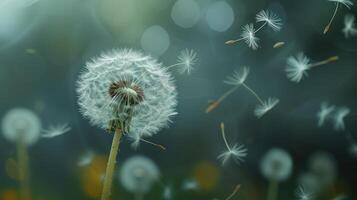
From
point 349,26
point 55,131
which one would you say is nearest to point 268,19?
point 349,26

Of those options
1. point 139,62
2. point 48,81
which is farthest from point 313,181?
point 48,81

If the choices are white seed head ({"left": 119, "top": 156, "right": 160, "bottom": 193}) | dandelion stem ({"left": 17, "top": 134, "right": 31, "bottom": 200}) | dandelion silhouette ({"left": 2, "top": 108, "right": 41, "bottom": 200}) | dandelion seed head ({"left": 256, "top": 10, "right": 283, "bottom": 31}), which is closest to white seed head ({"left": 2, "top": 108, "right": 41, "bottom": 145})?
dandelion silhouette ({"left": 2, "top": 108, "right": 41, "bottom": 200})

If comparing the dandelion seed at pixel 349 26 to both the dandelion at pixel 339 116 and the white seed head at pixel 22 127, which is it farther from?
the white seed head at pixel 22 127

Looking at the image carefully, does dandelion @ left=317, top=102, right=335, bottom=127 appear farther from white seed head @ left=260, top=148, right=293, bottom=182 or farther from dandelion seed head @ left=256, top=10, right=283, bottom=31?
dandelion seed head @ left=256, top=10, right=283, bottom=31

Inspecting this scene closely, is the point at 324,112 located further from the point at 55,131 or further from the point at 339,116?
the point at 55,131

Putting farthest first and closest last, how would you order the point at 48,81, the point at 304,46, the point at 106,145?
the point at 304,46 → the point at 48,81 → the point at 106,145

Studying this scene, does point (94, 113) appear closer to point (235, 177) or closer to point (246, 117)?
point (235, 177)
